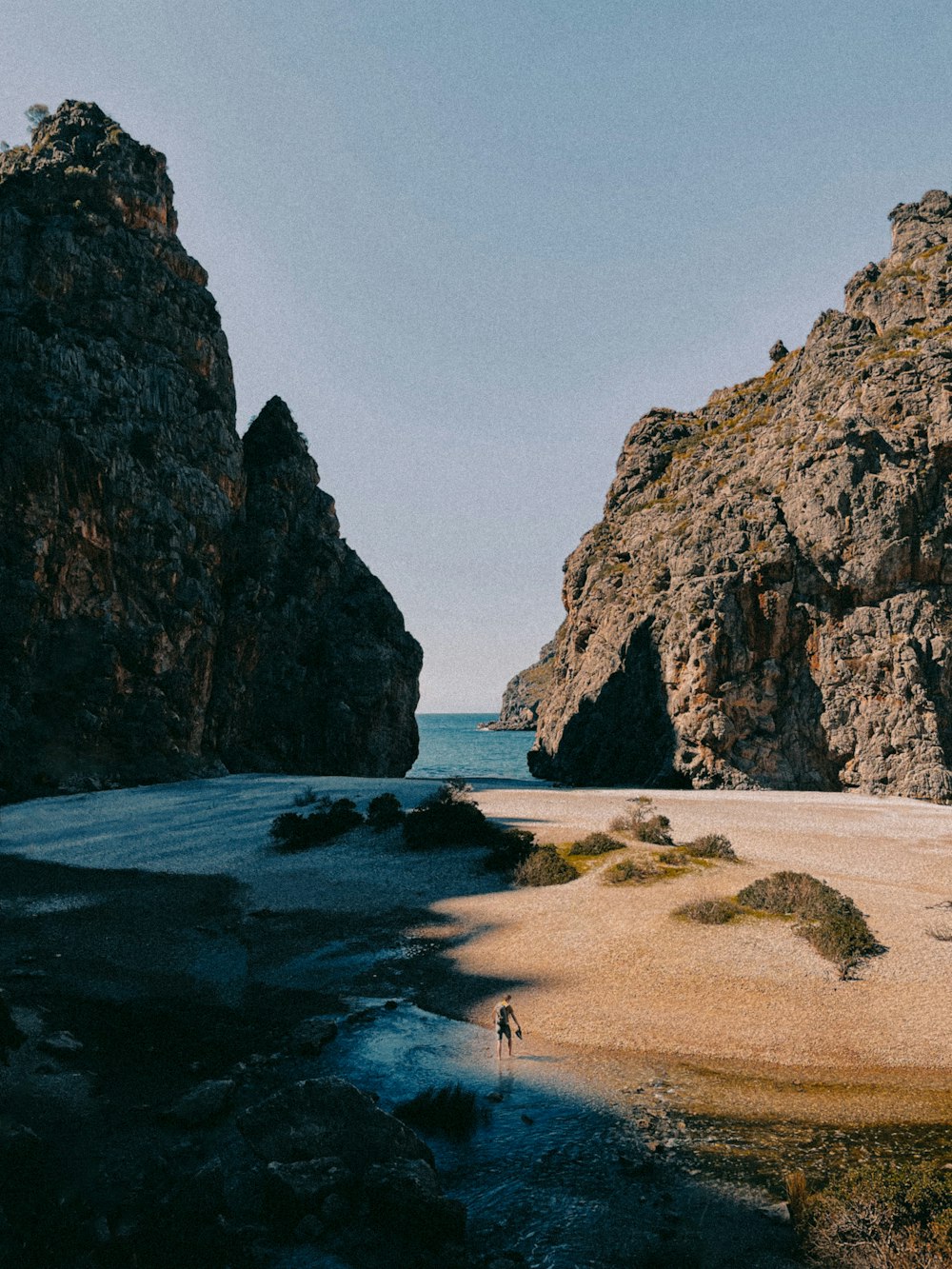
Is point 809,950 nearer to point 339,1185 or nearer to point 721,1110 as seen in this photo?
point 721,1110

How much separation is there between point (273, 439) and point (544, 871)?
184ft

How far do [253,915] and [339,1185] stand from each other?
47.5 feet

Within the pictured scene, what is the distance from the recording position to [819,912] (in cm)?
1961

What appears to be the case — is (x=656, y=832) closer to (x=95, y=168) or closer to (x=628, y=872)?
(x=628, y=872)

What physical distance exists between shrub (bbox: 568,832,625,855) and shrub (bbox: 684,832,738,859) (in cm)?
270

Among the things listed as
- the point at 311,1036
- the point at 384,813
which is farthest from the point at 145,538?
the point at 311,1036

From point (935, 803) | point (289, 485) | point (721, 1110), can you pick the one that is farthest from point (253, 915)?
point (289, 485)

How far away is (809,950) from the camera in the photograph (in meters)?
18.0

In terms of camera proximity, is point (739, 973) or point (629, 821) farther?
point (629, 821)

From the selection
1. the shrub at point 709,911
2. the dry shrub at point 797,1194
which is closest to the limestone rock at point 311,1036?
the dry shrub at point 797,1194

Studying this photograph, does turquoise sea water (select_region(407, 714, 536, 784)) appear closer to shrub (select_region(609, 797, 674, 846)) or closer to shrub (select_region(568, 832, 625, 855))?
shrub (select_region(609, 797, 674, 846))

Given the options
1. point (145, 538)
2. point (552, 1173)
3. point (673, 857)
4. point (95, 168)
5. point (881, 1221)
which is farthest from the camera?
point (95, 168)

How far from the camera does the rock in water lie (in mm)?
46844

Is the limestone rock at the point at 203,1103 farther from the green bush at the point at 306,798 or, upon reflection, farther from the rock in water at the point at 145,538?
the rock in water at the point at 145,538
